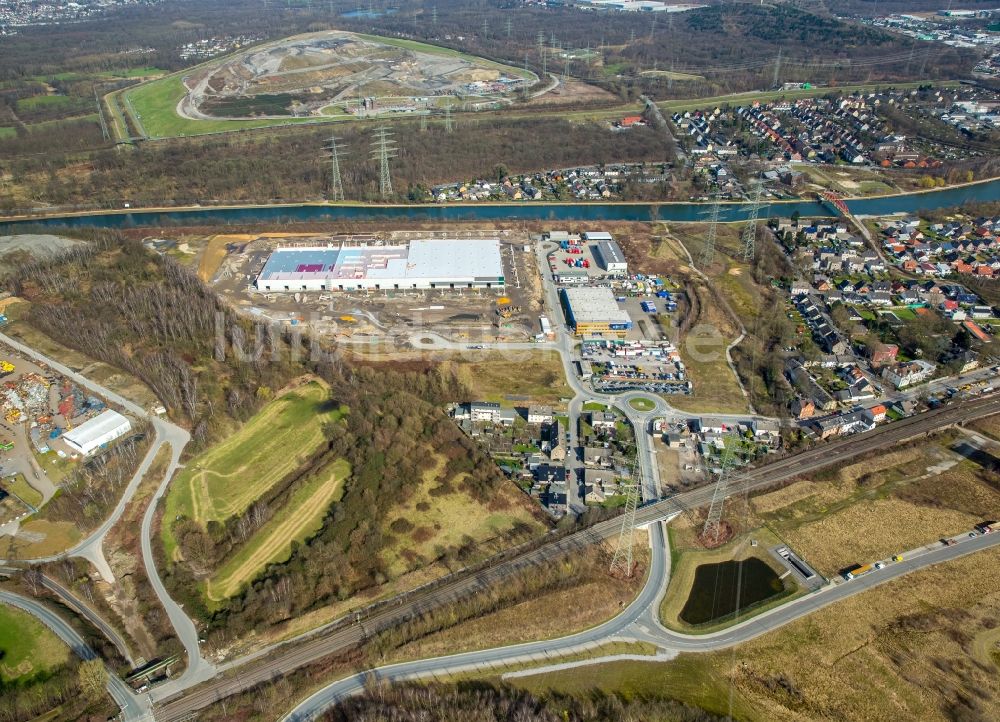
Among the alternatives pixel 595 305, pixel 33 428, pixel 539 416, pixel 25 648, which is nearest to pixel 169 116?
pixel 33 428

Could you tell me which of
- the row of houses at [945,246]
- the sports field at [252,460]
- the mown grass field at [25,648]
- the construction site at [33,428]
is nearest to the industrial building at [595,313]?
the sports field at [252,460]

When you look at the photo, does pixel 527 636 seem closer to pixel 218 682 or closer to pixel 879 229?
pixel 218 682

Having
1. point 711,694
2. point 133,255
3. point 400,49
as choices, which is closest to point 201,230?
point 133,255

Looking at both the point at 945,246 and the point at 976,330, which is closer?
the point at 976,330

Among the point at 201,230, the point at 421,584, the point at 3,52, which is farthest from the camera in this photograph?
the point at 3,52

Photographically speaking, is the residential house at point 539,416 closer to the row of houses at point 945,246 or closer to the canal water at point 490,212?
the canal water at point 490,212

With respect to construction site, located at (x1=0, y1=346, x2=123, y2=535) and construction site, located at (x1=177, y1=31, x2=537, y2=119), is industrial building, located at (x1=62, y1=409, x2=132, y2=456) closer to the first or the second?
construction site, located at (x1=0, y1=346, x2=123, y2=535)

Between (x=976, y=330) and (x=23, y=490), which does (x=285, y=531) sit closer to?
(x=23, y=490)
